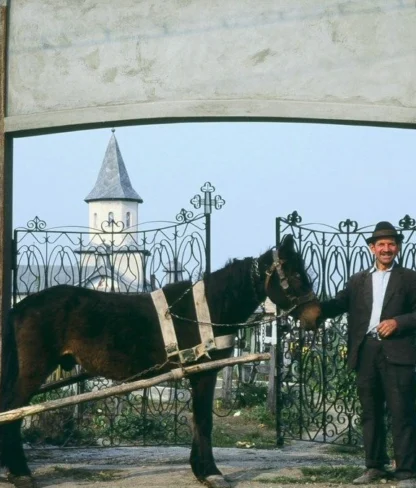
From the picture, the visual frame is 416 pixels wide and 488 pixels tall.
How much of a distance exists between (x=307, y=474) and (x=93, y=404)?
3.82m

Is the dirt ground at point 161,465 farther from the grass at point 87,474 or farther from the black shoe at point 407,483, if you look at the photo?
the black shoe at point 407,483

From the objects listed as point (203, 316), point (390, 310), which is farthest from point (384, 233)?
point (203, 316)

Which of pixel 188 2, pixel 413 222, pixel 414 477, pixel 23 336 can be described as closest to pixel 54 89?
pixel 188 2

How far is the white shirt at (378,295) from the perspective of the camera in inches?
314

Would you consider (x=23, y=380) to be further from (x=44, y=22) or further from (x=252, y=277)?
(x=44, y=22)

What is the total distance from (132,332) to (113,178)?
64.3 m

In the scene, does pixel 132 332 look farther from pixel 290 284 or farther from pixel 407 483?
pixel 407 483

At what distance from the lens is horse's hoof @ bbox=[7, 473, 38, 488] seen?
8008 millimetres

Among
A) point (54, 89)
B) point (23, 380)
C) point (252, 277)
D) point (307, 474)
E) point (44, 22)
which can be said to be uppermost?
point (44, 22)

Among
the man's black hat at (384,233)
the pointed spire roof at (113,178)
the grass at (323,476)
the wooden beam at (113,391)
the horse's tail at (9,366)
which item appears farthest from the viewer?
the pointed spire roof at (113,178)

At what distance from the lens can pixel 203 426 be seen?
8.12 meters

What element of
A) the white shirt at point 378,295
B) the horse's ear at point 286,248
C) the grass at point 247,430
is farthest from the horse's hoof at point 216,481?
the grass at point 247,430

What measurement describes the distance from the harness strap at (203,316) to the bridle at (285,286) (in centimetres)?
49

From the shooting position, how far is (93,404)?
1186 cm
